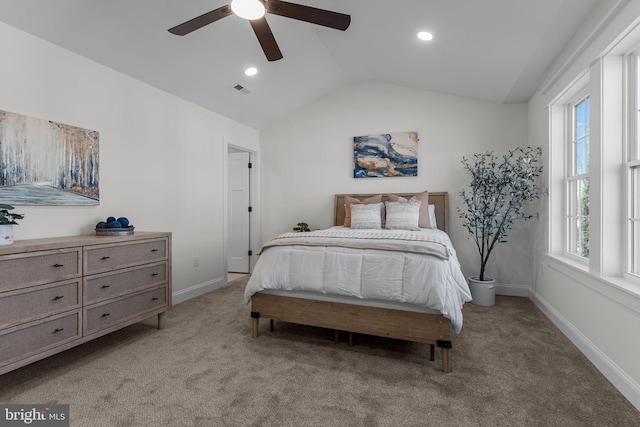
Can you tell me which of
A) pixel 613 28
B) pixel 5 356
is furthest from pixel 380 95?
pixel 5 356

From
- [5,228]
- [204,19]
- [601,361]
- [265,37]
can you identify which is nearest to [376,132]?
[265,37]

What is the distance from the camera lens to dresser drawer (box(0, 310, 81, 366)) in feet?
5.99

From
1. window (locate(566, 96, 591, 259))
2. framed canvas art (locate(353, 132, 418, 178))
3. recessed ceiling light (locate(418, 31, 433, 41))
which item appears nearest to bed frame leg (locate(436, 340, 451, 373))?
window (locate(566, 96, 591, 259))

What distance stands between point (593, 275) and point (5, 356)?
3.70 m

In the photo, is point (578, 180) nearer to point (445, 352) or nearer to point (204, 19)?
point (445, 352)

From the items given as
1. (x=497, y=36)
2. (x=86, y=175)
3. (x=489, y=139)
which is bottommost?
(x=86, y=175)

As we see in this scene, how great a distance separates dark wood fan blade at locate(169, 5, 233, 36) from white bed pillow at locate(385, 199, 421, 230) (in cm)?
267

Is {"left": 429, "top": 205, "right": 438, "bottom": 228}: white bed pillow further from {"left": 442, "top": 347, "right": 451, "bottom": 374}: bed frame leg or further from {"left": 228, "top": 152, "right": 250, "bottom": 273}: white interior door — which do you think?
{"left": 228, "top": 152, "right": 250, "bottom": 273}: white interior door

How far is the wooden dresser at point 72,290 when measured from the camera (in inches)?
73.3

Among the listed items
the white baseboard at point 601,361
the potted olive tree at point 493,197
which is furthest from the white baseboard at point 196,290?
the white baseboard at point 601,361

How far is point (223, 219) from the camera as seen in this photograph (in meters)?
4.47

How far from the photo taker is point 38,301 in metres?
1.98

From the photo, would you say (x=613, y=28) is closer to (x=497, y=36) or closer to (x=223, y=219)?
(x=497, y=36)

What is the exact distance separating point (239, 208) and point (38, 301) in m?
3.37
